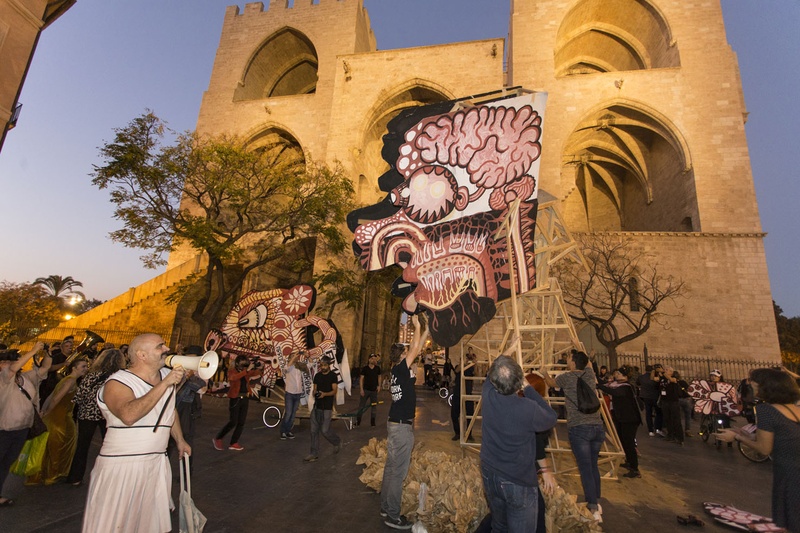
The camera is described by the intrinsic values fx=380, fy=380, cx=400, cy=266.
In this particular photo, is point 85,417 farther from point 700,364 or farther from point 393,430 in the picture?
point 700,364

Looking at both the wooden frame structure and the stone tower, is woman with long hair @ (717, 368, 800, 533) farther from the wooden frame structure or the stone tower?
the stone tower

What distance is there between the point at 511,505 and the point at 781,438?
6.06 feet

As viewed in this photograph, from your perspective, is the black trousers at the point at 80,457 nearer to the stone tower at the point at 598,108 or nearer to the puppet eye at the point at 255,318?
the puppet eye at the point at 255,318

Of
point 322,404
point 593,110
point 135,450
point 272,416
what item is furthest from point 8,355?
point 593,110

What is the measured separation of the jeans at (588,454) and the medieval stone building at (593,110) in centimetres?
1416

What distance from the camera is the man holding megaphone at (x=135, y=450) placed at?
2.18 m

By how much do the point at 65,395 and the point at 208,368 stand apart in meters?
4.22

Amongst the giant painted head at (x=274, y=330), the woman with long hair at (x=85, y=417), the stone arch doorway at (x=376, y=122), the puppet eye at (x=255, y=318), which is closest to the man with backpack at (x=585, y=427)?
the woman with long hair at (x=85, y=417)

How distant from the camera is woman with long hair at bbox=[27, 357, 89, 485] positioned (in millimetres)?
4723

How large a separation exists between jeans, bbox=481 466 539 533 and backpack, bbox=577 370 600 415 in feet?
5.76

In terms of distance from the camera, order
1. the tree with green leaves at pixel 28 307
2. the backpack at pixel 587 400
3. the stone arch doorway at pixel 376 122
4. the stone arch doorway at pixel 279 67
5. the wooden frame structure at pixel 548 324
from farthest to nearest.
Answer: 1. the tree with green leaves at pixel 28 307
2. the stone arch doorway at pixel 279 67
3. the stone arch doorway at pixel 376 122
4. the wooden frame structure at pixel 548 324
5. the backpack at pixel 587 400

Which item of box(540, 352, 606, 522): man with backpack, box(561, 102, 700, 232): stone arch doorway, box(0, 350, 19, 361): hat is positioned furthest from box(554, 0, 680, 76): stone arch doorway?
box(0, 350, 19, 361): hat

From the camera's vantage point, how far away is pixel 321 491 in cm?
465

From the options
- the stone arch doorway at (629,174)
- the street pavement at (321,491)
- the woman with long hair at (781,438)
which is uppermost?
the stone arch doorway at (629,174)
